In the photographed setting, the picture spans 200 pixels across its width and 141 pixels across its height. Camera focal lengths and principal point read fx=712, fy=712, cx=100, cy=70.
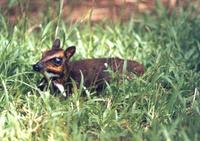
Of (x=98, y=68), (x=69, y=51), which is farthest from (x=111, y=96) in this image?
(x=69, y=51)

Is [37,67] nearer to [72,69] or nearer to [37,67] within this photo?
[37,67]

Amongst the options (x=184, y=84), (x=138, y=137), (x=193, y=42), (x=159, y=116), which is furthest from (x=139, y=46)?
(x=138, y=137)

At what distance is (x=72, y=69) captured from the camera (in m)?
6.44

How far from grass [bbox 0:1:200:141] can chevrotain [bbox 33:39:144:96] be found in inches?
5.8

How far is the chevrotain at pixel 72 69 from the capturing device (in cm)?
614

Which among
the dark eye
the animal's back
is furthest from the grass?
the dark eye

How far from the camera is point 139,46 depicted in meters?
7.60

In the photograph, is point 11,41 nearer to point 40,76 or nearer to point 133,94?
point 40,76

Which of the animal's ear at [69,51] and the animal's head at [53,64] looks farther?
the animal's ear at [69,51]

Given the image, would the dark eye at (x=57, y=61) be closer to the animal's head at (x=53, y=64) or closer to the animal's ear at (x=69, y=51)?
the animal's head at (x=53, y=64)

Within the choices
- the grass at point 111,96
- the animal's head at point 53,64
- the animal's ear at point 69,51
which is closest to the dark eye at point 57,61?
the animal's head at point 53,64

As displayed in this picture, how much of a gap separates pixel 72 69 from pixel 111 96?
0.56 metres

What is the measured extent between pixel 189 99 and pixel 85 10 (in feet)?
10.9

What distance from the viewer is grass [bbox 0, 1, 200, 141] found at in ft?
18.0
